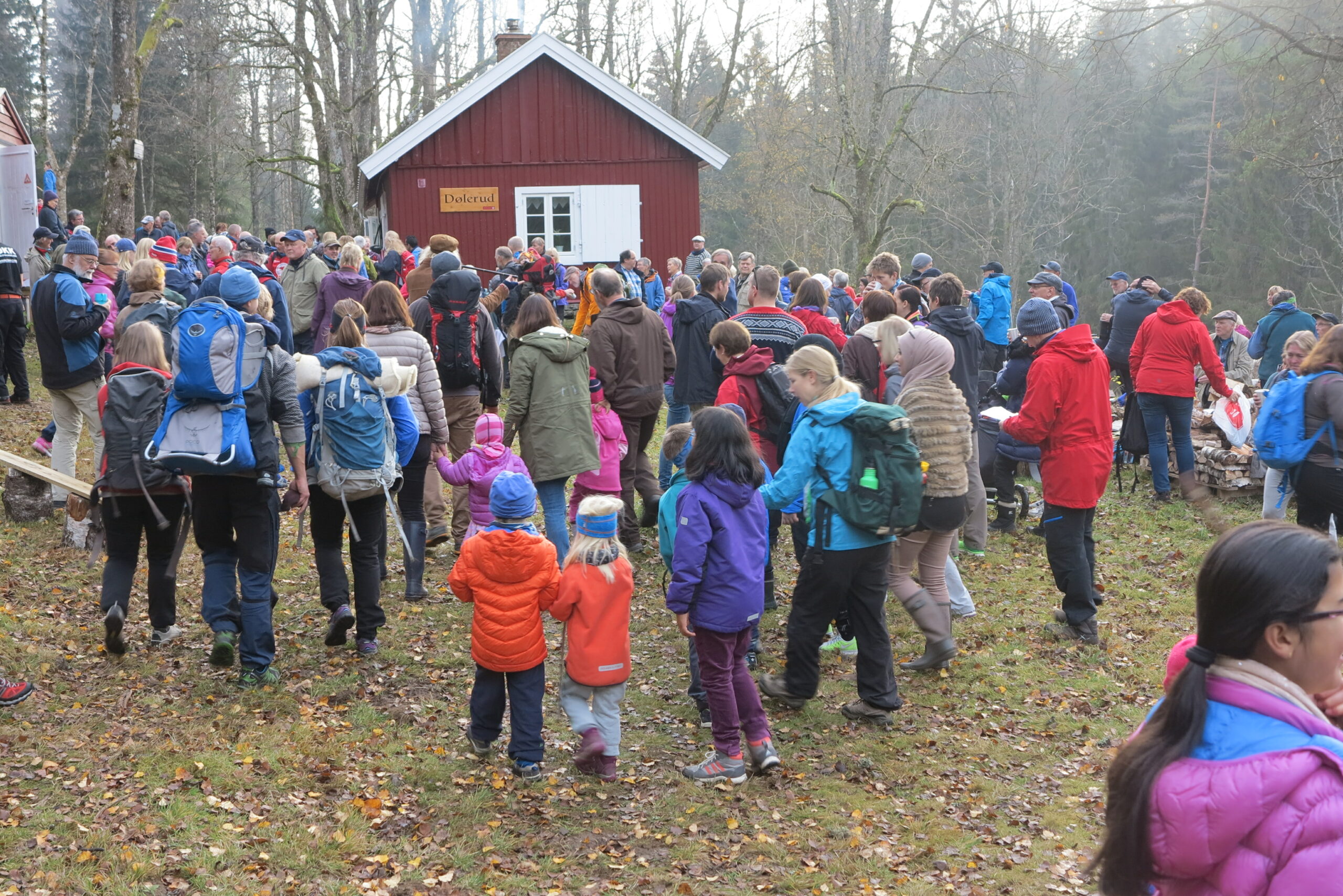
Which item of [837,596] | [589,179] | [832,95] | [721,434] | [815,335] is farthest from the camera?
[832,95]

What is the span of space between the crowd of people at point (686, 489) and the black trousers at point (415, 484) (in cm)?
3

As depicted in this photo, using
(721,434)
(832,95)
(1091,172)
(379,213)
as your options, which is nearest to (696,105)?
(832,95)

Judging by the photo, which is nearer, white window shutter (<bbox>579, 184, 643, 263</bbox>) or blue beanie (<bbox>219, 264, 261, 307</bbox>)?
blue beanie (<bbox>219, 264, 261, 307</bbox>)

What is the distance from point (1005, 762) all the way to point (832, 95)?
115 ft

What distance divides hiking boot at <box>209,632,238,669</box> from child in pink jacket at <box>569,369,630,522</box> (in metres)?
2.80

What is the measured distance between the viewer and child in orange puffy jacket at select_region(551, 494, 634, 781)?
5.09 meters

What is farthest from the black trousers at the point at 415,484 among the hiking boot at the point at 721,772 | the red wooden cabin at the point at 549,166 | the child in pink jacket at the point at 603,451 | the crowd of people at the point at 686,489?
the red wooden cabin at the point at 549,166

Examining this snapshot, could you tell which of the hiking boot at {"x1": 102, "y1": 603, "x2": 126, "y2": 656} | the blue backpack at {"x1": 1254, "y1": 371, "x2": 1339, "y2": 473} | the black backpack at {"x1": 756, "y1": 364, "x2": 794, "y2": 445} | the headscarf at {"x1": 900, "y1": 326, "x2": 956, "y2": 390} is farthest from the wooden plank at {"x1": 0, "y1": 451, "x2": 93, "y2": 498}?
the blue backpack at {"x1": 1254, "y1": 371, "x2": 1339, "y2": 473}

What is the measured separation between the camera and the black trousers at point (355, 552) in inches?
251

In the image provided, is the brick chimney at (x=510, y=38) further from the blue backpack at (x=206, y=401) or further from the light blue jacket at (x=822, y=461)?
the light blue jacket at (x=822, y=461)

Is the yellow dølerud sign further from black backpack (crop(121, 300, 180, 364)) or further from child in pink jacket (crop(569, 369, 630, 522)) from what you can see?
black backpack (crop(121, 300, 180, 364))

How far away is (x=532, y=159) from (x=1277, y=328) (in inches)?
546

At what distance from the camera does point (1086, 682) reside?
6.84 meters

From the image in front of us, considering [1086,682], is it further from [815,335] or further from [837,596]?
[815,335]
